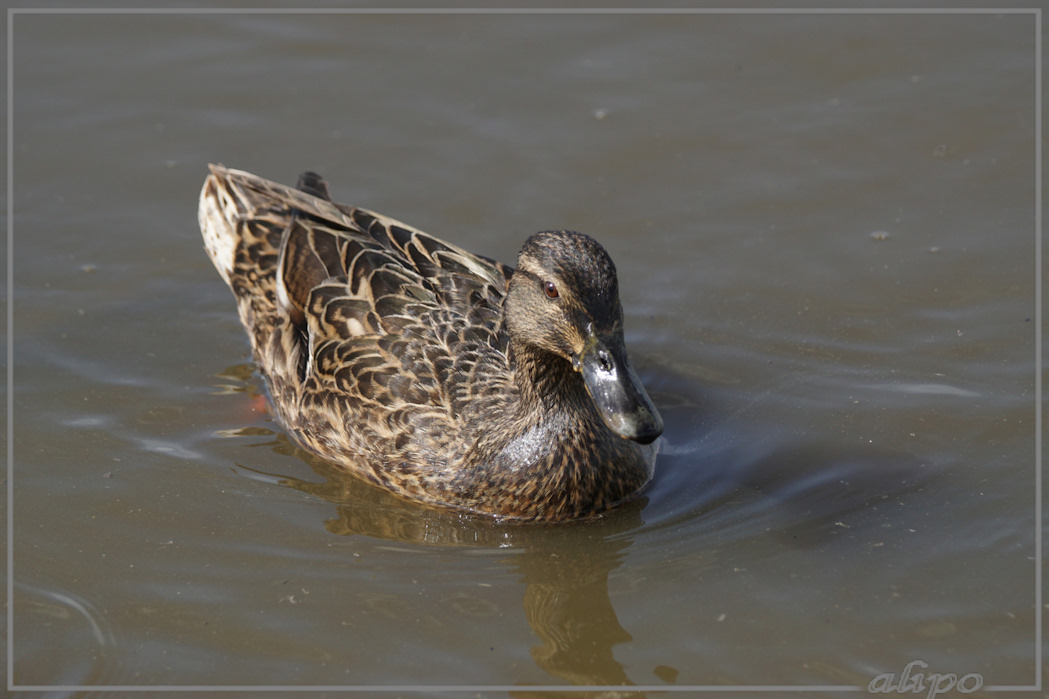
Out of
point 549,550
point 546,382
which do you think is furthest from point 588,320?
point 549,550

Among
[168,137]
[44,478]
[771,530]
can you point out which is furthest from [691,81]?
[44,478]

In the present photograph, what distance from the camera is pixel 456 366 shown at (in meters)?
6.78

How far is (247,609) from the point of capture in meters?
5.91

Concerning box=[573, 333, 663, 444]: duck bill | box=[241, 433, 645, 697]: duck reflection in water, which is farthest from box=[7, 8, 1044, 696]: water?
box=[573, 333, 663, 444]: duck bill

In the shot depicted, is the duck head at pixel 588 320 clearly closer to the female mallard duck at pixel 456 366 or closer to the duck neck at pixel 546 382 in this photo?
the female mallard duck at pixel 456 366

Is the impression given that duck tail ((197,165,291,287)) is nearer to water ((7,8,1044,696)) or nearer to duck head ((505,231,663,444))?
water ((7,8,1044,696))

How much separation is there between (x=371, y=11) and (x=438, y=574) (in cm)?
647

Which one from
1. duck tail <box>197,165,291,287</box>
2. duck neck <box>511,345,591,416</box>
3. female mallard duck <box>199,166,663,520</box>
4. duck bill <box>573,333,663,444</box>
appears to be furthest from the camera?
duck tail <box>197,165,291,287</box>

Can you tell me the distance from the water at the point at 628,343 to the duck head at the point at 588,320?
91cm

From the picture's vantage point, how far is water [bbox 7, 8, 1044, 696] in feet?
19.0

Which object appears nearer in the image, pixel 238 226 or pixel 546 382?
pixel 546 382

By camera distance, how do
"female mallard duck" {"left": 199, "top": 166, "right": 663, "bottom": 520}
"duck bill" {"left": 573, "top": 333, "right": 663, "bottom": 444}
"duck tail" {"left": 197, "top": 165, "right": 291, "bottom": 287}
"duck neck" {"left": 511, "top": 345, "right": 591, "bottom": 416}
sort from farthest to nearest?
1. "duck tail" {"left": 197, "top": 165, "right": 291, "bottom": 287}
2. "duck neck" {"left": 511, "top": 345, "right": 591, "bottom": 416}
3. "female mallard duck" {"left": 199, "top": 166, "right": 663, "bottom": 520}
4. "duck bill" {"left": 573, "top": 333, "right": 663, "bottom": 444}

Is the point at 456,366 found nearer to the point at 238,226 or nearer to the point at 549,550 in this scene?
the point at 549,550

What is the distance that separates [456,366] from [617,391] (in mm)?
1291
